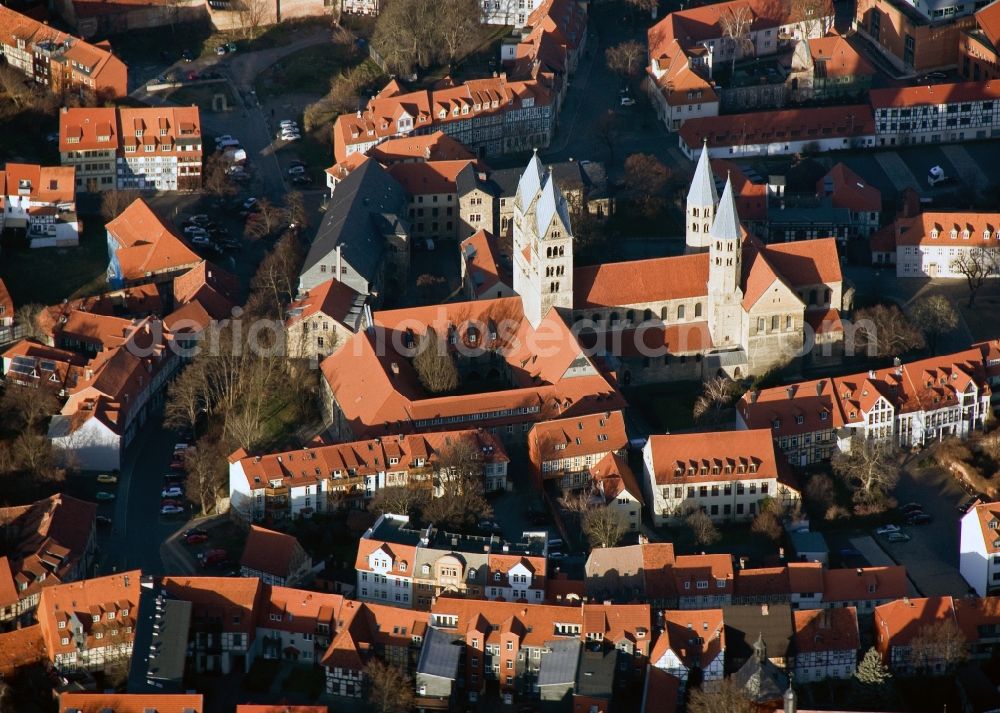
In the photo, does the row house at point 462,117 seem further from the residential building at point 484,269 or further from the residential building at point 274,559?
the residential building at point 274,559

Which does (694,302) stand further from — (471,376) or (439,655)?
(439,655)

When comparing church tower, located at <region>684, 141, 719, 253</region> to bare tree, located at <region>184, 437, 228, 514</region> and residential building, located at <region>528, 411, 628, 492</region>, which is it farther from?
bare tree, located at <region>184, 437, 228, 514</region>

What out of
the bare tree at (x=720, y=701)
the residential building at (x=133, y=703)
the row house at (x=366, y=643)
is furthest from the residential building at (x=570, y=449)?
the residential building at (x=133, y=703)

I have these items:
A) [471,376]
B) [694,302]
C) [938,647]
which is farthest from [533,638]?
[694,302]

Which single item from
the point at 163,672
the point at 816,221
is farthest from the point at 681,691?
the point at 816,221

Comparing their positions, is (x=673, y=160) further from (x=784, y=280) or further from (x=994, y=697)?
(x=994, y=697)

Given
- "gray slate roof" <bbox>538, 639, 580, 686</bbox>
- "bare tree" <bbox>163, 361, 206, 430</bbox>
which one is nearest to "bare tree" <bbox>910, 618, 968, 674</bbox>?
"gray slate roof" <bbox>538, 639, 580, 686</bbox>
